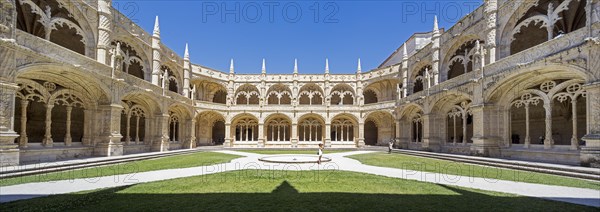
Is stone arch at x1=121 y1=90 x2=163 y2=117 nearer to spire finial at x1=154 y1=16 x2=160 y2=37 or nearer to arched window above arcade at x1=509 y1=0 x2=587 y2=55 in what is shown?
spire finial at x1=154 y1=16 x2=160 y2=37

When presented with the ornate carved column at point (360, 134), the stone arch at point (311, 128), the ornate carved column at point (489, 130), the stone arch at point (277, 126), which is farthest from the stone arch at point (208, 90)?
the ornate carved column at point (489, 130)

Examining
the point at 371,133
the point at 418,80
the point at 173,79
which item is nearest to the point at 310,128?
the point at 371,133

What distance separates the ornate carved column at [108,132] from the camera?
16.4 metres

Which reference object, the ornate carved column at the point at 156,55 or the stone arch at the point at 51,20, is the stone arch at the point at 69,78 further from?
the ornate carved column at the point at 156,55

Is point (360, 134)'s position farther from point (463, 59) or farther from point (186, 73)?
point (186, 73)

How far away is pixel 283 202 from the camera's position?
20.0 ft

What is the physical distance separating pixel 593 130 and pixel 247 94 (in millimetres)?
30994

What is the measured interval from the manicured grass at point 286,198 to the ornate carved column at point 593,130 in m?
7.25

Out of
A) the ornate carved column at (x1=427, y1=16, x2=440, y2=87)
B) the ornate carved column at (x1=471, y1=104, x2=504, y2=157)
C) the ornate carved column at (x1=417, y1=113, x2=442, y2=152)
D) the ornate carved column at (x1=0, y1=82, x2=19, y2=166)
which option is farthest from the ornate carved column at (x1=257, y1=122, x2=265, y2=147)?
the ornate carved column at (x1=0, y1=82, x2=19, y2=166)

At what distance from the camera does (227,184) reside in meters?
8.24

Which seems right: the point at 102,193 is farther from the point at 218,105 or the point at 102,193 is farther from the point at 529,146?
the point at 218,105

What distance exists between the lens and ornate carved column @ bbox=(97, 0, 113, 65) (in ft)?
54.4

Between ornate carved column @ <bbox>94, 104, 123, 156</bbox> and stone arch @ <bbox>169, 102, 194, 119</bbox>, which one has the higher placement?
stone arch @ <bbox>169, 102, 194, 119</bbox>

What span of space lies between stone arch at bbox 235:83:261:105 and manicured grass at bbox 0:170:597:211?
26.8 metres
